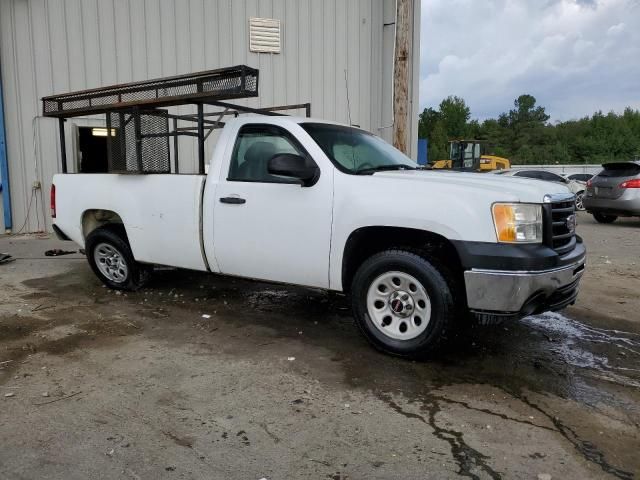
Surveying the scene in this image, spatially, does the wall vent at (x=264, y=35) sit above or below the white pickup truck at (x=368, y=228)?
above

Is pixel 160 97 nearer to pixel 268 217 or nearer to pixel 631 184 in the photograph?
pixel 268 217

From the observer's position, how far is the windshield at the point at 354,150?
4.61 m

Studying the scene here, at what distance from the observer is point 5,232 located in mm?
11227

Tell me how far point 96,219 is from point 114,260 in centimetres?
61

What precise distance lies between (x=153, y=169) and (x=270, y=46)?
7.78 meters

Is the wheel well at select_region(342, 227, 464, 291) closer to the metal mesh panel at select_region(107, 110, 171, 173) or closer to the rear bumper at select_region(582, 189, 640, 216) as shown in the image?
the metal mesh panel at select_region(107, 110, 171, 173)

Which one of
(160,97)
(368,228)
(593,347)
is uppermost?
(160,97)

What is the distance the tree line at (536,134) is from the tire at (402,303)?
209 feet

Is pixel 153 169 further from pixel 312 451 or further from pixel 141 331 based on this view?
pixel 312 451

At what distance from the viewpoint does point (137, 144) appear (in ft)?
19.1

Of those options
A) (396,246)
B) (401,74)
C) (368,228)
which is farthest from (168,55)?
(396,246)

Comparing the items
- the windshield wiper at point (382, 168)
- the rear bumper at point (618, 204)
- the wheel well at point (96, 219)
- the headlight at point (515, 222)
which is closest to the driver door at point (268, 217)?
the windshield wiper at point (382, 168)

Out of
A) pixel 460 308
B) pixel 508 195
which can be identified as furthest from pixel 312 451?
pixel 508 195

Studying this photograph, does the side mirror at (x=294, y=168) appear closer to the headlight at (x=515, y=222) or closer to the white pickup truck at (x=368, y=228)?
the white pickup truck at (x=368, y=228)
